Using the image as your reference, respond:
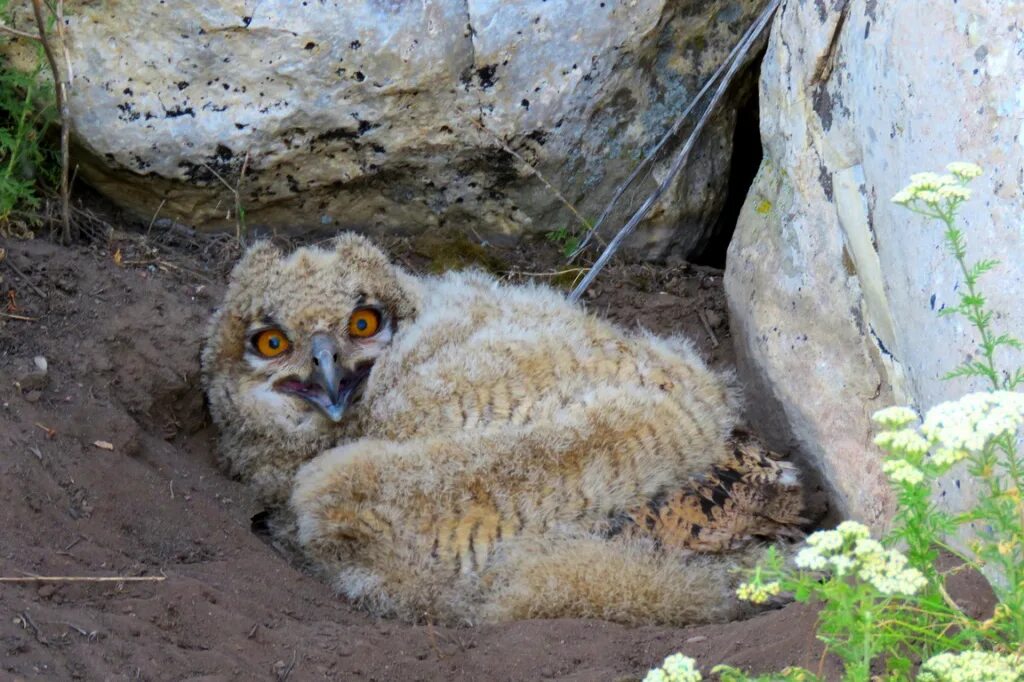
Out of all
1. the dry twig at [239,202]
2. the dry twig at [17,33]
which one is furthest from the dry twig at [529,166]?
the dry twig at [17,33]

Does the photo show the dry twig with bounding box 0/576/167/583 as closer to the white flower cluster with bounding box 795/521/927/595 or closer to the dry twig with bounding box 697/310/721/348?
the white flower cluster with bounding box 795/521/927/595

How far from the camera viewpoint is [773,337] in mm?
5078

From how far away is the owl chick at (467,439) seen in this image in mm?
4371

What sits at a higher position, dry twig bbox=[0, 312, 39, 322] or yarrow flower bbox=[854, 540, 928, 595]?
yarrow flower bbox=[854, 540, 928, 595]

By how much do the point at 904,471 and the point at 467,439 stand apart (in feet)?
7.67

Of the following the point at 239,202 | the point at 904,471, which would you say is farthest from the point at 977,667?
the point at 239,202

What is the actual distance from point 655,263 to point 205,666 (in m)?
3.49

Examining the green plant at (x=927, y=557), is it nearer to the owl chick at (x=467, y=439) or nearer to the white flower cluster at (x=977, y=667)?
the white flower cluster at (x=977, y=667)

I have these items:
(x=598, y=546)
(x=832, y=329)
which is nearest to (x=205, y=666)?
(x=598, y=546)

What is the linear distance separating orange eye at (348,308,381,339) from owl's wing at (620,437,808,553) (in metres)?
1.39

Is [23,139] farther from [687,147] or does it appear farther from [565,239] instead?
[687,147]

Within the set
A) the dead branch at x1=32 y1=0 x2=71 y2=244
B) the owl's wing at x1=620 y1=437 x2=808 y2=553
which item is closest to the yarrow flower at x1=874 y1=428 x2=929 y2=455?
the owl's wing at x1=620 y1=437 x2=808 y2=553

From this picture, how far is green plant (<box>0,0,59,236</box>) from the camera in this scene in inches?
213

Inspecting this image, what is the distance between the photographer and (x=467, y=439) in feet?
15.1
